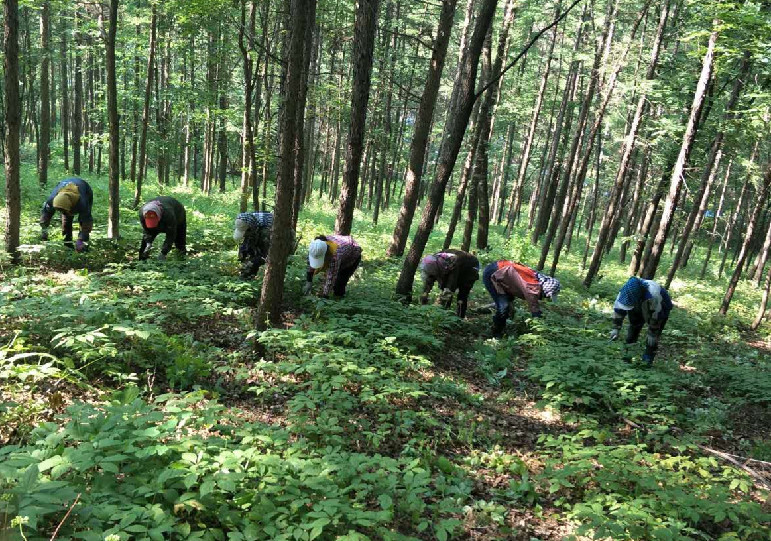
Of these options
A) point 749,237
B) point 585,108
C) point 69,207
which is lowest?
point 69,207

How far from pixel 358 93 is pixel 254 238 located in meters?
3.59

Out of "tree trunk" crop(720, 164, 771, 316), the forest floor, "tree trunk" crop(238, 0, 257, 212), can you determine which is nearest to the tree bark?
the forest floor

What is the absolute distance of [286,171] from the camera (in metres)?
5.84

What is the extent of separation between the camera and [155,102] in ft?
80.4

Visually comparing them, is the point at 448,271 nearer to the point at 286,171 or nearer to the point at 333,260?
the point at 333,260

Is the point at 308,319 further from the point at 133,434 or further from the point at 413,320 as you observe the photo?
the point at 133,434

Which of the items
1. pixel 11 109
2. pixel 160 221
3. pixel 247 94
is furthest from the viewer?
pixel 247 94

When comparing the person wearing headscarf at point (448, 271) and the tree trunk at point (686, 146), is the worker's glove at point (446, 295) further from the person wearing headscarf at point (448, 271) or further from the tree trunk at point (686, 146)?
the tree trunk at point (686, 146)

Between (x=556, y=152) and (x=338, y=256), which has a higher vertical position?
(x=556, y=152)

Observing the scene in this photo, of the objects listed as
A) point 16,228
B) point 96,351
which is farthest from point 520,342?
point 16,228

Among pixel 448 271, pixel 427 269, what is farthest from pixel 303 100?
pixel 448 271

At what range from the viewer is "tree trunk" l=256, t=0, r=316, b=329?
18.0 ft

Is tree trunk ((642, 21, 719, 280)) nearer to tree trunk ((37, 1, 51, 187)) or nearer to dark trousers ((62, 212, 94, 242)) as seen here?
dark trousers ((62, 212, 94, 242))

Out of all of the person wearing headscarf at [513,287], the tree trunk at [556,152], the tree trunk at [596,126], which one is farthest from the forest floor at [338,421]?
the tree trunk at [556,152]
